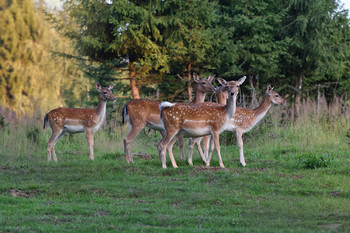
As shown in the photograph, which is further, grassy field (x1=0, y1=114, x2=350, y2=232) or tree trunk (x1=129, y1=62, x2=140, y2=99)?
tree trunk (x1=129, y1=62, x2=140, y2=99)

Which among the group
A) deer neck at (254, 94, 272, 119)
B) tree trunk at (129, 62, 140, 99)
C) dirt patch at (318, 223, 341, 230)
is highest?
tree trunk at (129, 62, 140, 99)

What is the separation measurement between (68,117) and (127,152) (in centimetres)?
189

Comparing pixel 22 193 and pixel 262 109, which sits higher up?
pixel 262 109

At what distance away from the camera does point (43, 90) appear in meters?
35.1

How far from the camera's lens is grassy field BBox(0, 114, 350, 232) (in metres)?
6.43

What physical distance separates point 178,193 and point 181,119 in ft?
8.31

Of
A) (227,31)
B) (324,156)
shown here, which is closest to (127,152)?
(324,156)

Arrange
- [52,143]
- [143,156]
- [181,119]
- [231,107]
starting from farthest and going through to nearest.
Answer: [143,156] < [52,143] < [231,107] < [181,119]

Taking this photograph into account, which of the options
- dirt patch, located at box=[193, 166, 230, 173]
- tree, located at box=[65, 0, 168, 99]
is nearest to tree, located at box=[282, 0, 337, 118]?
tree, located at box=[65, 0, 168, 99]

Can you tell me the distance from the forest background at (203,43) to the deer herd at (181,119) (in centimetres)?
526

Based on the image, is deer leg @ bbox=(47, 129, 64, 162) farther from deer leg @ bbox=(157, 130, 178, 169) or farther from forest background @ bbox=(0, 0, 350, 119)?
forest background @ bbox=(0, 0, 350, 119)

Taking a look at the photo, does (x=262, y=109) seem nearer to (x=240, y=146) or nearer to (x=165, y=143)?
(x=240, y=146)

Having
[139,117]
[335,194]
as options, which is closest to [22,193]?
[139,117]

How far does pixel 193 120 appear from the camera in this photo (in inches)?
415
